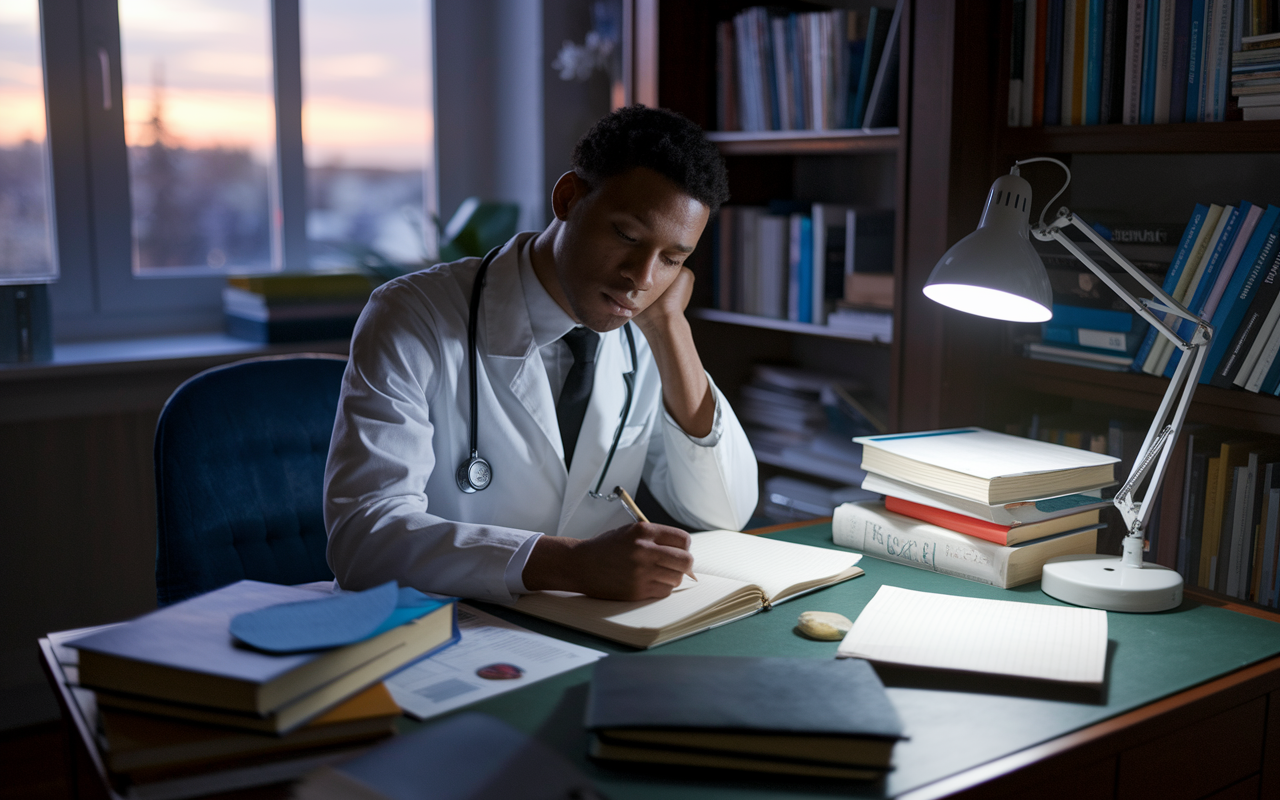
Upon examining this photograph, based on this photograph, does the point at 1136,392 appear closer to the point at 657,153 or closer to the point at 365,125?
the point at 657,153

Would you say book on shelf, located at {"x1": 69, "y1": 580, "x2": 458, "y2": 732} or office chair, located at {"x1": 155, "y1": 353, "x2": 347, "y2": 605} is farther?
office chair, located at {"x1": 155, "y1": 353, "x2": 347, "y2": 605}

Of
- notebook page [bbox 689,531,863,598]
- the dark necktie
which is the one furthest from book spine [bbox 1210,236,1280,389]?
the dark necktie

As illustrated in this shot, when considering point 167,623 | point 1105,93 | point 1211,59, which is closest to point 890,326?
point 1105,93

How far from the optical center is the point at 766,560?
141cm

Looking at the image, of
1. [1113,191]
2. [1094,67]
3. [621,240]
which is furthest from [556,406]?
[1113,191]

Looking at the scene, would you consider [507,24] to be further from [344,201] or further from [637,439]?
[637,439]

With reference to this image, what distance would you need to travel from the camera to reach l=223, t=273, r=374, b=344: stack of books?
2.65m

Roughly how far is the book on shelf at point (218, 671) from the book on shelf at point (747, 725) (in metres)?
0.21

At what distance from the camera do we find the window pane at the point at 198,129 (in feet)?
8.86

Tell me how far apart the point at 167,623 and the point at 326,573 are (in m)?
0.69

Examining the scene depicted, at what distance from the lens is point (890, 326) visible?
6.64 ft

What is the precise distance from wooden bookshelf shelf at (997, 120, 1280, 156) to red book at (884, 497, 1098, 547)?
1.80 ft

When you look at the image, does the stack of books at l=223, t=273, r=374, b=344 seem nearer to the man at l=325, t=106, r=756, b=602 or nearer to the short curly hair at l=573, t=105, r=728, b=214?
the man at l=325, t=106, r=756, b=602

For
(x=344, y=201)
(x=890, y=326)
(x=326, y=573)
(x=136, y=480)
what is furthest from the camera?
(x=344, y=201)
